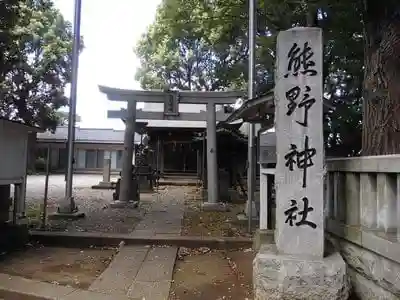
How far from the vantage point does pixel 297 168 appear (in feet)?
14.0

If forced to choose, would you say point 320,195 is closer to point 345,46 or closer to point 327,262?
point 327,262

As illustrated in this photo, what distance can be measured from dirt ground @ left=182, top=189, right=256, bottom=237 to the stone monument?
394cm

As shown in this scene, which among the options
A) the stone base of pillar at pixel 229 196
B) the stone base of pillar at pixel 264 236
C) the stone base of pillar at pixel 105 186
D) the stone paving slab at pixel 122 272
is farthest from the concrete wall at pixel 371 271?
the stone base of pillar at pixel 105 186

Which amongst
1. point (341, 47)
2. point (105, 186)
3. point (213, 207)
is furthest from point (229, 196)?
point (105, 186)

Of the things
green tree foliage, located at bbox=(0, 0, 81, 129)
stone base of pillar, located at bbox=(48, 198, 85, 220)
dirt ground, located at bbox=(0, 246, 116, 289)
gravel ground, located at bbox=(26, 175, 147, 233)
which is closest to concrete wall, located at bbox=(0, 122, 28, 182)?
dirt ground, located at bbox=(0, 246, 116, 289)

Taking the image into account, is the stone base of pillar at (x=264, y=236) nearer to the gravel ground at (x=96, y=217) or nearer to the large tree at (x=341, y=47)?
the large tree at (x=341, y=47)

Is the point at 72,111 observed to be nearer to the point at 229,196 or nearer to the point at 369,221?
the point at 229,196

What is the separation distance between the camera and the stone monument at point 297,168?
3.97m

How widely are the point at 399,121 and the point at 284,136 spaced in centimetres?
201

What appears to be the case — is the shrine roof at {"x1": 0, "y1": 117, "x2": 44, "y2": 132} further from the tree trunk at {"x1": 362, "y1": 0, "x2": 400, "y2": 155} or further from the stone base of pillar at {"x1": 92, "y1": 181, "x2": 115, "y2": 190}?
the stone base of pillar at {"x1": 92, "y1": 181, "x2": 115, "y2": 190}

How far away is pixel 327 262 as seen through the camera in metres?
3.96

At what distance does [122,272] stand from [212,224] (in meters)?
4.03

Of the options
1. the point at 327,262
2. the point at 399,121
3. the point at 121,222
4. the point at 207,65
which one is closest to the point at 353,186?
the point at 327,262

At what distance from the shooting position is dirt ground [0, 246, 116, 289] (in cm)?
531
